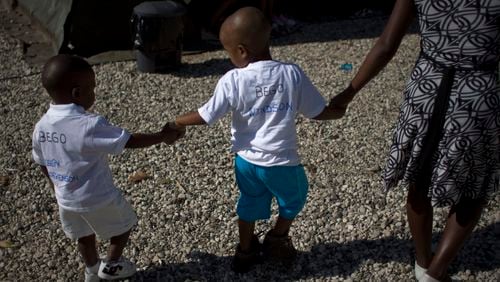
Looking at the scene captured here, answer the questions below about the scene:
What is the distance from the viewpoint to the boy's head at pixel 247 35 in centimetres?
268

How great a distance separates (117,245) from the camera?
3168mm

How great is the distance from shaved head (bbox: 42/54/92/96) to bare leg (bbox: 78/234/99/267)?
83 cm

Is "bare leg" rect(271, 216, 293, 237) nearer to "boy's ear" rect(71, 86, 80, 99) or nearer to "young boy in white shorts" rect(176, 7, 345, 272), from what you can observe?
"young boy in white shorts" rect(176, 7, 345, 272)

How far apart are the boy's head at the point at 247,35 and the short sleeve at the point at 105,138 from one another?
2.02 ft

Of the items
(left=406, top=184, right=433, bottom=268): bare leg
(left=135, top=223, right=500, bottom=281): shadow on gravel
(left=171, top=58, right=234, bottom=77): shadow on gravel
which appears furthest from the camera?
(left=171, top=58, right=234, bottom=77): shadow on gravel

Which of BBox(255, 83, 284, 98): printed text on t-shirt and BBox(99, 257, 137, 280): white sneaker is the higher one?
BBox(255, 83, 284, 98): printed text on t-shirt

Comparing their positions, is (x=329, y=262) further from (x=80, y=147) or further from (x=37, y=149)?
(x=37, y=149)

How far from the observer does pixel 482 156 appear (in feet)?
8.86

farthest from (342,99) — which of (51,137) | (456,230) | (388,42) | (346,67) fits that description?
(346,67)

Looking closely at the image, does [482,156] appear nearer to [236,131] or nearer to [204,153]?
[236,131]

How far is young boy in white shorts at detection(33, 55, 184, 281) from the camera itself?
8.77ft

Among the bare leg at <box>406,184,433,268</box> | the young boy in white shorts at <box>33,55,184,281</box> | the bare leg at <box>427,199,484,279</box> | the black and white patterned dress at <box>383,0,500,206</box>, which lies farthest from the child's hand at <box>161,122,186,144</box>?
the bare leg at <box>427,199,484,279</box>

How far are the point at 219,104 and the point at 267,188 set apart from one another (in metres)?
0.53

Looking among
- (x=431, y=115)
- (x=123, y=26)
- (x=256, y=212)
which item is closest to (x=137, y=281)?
(x=256, y=212)
